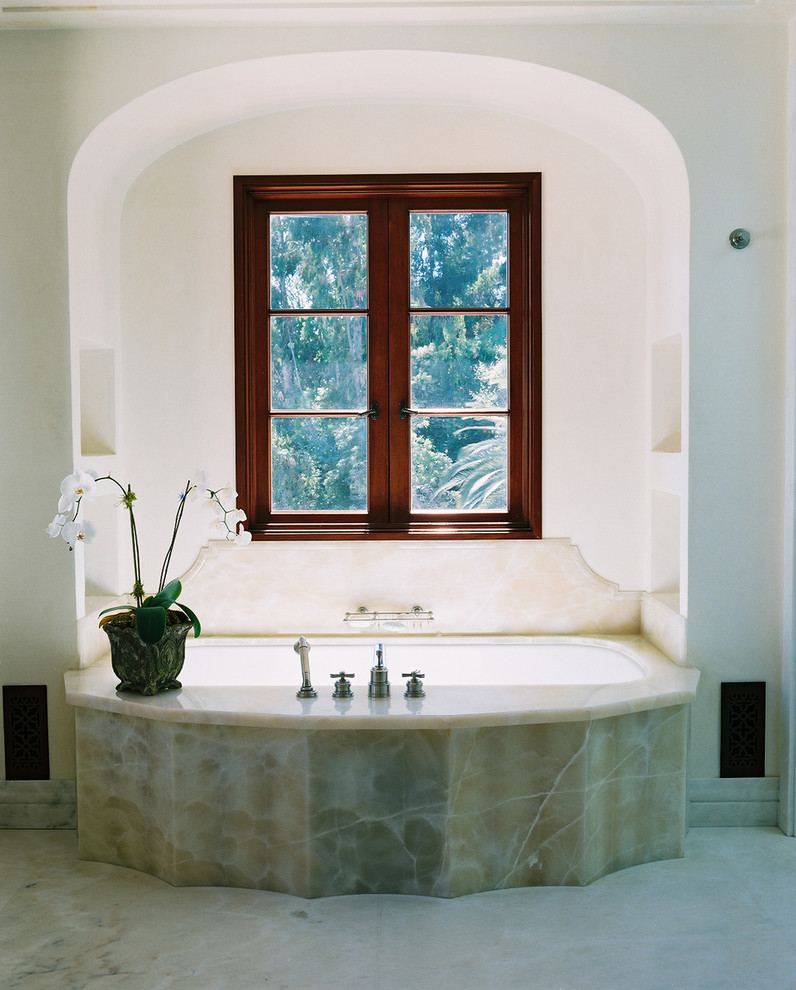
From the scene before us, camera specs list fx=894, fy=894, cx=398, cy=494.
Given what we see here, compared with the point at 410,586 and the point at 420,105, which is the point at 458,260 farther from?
the point at 410,586

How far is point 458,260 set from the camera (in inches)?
130

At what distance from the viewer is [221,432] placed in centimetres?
326

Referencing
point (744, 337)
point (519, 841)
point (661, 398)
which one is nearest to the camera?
point (519, 841)

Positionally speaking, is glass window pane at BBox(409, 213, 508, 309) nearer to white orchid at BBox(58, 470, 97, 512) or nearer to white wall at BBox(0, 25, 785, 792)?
white wall at BBox(0, 25, 785, 792)

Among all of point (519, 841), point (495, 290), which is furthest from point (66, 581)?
point (495, 290)

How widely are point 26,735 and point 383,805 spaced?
4.16 feet

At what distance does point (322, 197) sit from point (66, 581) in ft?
5.33

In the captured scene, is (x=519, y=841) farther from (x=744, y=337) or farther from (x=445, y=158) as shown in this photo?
(x=445, y=158)

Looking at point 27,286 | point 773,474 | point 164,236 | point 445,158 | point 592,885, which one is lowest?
point 592,885

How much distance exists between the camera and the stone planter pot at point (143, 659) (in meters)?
2.56

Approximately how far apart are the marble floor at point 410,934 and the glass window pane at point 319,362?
5.59 ft

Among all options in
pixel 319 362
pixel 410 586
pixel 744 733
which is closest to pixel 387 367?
pixel 319 362

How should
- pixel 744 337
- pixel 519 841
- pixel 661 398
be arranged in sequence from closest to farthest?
pixel 519 841 < pixel 744 337 < pixel 661 398

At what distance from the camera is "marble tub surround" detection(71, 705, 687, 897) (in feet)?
7.77
